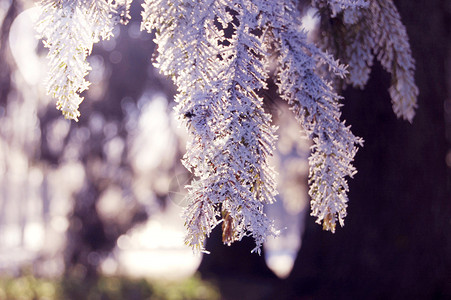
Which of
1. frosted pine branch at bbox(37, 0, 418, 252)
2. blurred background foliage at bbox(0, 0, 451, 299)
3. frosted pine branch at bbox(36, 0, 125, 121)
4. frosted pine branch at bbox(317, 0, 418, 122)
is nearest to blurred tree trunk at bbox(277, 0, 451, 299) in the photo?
blurred background foliage at bbox(0, 0, 451, 299)

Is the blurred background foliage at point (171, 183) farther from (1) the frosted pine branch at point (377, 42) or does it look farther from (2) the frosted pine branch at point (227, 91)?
(2) the frosted pine branch at point (227, 91)

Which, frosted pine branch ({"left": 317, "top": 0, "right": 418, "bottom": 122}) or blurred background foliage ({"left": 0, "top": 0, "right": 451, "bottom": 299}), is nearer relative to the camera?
frosted pine branch ({"left": 317, "top": 0, "right": 418, "bottom": 122})

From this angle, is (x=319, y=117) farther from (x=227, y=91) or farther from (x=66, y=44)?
(x=66, y=44)

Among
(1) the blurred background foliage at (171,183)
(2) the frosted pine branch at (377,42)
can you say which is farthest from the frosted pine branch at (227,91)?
(1) the blurred background foliage at (171,183)

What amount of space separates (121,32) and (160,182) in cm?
258

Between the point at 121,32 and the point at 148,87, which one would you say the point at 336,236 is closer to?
the point at 148,87

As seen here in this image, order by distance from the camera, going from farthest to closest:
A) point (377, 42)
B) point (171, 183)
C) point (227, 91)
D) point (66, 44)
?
point (171, 183), point (377, 42), point (66, 44), point (227, 91)

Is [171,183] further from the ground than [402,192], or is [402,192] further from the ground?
[171,183]

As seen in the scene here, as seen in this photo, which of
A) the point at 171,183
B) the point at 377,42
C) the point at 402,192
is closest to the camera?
the point at 377,42

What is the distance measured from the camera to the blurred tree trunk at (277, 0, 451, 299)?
456 cm

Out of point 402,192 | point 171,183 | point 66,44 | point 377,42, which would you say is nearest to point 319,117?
point 66,44

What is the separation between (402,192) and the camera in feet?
15.0

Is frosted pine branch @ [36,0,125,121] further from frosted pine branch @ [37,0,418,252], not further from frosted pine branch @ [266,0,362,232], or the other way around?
frosted pine branch @ [266,0,362,232]

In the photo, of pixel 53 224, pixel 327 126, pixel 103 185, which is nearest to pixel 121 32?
pixel 103 185
